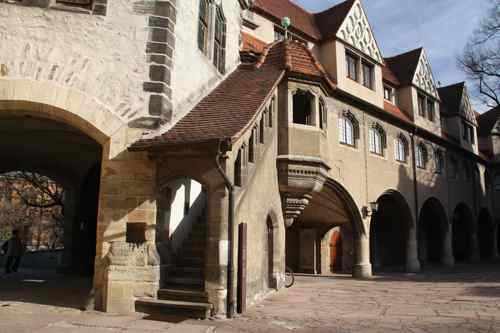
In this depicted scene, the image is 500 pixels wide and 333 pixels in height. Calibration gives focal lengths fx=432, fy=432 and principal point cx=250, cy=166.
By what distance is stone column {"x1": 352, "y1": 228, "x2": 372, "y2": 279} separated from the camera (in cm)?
1662

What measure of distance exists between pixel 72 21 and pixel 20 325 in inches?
214

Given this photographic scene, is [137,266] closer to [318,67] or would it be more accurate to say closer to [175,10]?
[175,10]

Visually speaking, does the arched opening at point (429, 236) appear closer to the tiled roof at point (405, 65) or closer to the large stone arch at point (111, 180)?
the tiled roof at point (405, 65)

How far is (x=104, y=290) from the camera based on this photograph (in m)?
7.51

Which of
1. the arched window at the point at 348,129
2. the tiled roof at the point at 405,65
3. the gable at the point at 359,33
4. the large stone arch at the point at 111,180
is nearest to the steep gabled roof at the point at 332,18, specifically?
the gable at the point at 359,33

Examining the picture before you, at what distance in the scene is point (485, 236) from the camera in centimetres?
3145

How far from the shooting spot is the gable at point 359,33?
60.3 feet

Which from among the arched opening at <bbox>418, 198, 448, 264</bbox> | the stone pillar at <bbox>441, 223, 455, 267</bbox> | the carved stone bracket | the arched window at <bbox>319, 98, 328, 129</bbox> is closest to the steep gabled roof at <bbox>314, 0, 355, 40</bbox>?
the arched window at <bbox>319, 98, 328, 129</bbox>

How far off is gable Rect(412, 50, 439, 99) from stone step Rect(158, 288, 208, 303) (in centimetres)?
1865

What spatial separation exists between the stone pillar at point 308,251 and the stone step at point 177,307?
41.8 feet

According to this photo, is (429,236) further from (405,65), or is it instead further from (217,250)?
(217,250)

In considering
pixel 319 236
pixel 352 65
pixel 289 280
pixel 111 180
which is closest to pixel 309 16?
pixel 352 65

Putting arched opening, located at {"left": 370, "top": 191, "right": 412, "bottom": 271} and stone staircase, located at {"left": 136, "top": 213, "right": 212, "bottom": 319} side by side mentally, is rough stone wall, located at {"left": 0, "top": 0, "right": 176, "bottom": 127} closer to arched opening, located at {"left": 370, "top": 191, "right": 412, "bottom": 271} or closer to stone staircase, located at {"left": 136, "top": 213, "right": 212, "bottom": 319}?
stone staircase, located at {"left": 136, "top": 213, "right": 212, "bottom": 319}

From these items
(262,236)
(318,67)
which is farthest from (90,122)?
(318,67)
